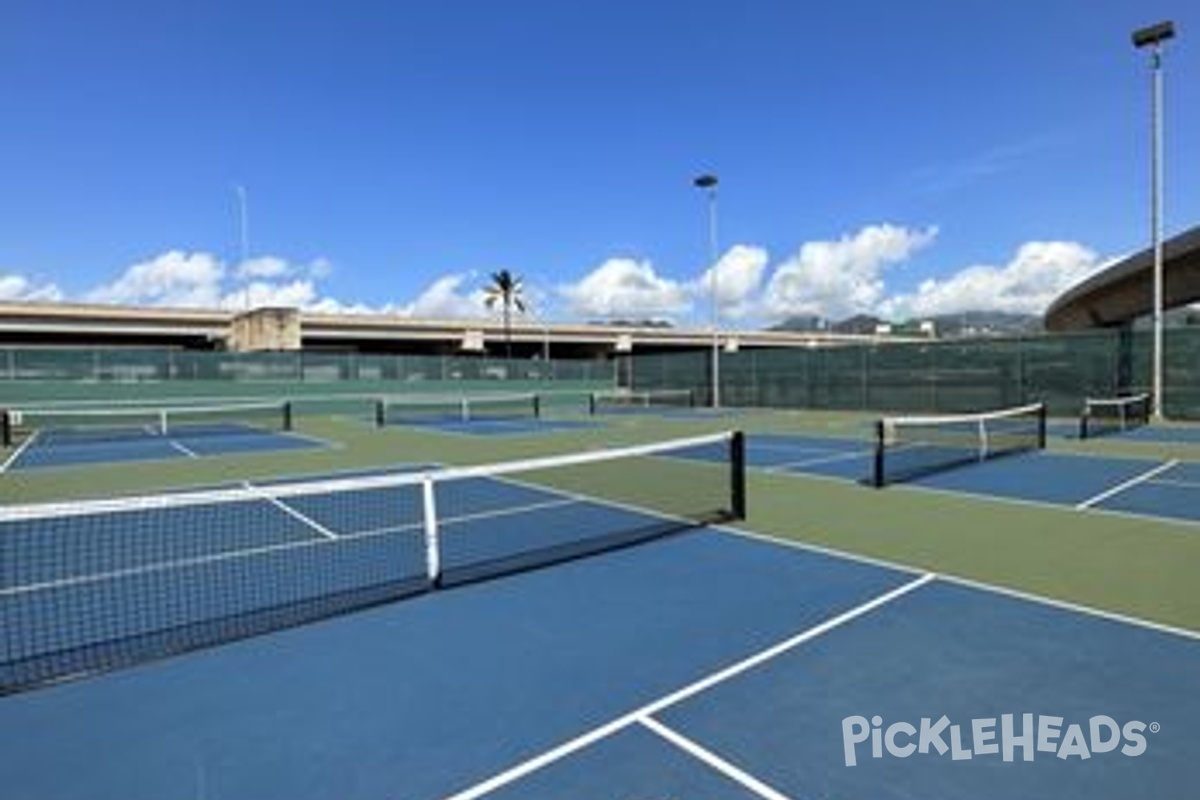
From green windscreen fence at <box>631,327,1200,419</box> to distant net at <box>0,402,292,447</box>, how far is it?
21.1 meters

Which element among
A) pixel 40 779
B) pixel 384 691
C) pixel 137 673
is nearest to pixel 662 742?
pixel 384 691

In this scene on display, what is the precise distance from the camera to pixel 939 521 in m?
10.1

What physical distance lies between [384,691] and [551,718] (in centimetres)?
116

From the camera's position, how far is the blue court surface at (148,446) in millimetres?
19670

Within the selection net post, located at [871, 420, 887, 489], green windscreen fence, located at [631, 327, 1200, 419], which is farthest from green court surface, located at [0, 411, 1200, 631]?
green windscreen fence, located at [631, 327, 1200, 419]

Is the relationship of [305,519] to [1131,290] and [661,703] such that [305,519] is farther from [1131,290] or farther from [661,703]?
[1131,290]

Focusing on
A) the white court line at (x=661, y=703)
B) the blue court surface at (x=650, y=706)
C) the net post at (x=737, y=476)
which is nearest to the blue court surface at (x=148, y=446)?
the net post at (x=737, y=476)

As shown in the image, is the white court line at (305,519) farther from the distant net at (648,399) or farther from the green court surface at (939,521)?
the distant net at (648,399)

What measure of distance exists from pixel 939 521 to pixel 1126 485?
15.8 ft

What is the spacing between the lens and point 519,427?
28.0 m

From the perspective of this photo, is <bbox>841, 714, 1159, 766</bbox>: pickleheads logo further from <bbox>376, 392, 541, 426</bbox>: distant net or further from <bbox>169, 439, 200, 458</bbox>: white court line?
<bbox>376, 392, 541, 426</bbox>: distant net

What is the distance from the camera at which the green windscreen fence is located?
2695 centimetres

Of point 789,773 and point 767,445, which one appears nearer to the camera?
point 789,773

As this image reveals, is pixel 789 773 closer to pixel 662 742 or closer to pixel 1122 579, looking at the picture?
pixel 662 742
